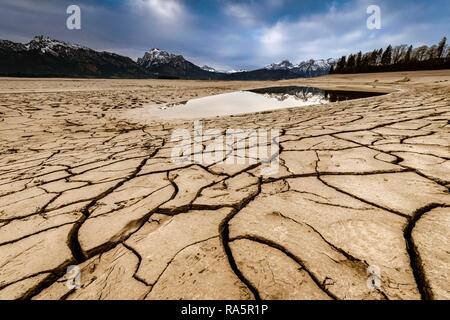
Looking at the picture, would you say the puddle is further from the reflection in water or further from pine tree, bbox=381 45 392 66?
pine tree, bbox=381 45 392 66

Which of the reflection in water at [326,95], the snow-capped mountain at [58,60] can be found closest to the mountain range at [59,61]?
the snow-capped mountain at [58,60]

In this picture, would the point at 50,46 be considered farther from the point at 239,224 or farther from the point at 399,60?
the point at 239,224

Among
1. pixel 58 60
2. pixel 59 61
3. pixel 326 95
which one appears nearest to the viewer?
pixel 326 95

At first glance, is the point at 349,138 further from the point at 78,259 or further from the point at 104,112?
the point at 104,112

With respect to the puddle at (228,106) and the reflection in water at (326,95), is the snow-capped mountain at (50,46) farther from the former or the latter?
the puddle at (228,106)

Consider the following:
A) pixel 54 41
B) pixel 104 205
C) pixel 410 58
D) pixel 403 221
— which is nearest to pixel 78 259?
pixel 104 205

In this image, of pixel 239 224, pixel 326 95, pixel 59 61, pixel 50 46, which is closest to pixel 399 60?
pixel 326 95

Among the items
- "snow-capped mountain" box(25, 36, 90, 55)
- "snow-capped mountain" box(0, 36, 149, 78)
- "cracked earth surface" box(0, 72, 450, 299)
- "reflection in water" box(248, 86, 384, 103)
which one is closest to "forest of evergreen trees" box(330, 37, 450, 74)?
"reflection in water" box(248, 86, 384, 103)
